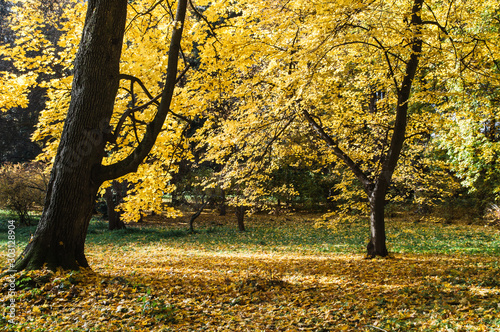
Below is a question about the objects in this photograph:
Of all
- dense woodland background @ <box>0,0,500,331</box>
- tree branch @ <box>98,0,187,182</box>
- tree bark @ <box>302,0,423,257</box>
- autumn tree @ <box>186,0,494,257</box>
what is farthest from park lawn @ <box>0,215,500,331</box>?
autumn tree @ <box>186,0,494,257</box>

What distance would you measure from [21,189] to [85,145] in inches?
516

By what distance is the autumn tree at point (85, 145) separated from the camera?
4.63 metres

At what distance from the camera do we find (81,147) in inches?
185

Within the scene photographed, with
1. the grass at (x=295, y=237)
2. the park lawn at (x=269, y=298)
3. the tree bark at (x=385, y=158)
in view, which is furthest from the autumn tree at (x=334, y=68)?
the grass at (x=295, y=237)

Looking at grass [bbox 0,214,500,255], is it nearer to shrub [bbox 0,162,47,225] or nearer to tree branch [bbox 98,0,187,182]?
shrub [bbox 0,162,47,225]

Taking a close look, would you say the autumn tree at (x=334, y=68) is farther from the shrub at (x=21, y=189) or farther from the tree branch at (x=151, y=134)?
the shrub at (x=21, y=189)

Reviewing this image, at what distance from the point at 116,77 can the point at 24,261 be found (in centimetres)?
286

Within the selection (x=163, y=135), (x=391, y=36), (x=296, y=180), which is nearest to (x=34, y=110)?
(x=296, y=180)

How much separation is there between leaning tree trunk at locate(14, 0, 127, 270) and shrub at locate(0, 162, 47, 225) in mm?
11938

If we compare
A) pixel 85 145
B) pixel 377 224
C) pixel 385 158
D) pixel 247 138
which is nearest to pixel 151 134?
pixel 85 145

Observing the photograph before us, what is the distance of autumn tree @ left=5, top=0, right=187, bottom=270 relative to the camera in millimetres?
4633

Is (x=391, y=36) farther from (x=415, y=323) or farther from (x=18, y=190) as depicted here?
(x=18, y=190)

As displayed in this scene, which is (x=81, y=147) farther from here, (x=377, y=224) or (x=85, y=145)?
(x=377, y=224)

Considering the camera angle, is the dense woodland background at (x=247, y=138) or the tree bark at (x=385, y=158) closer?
the dense woodland background at (x=247, y=138)
